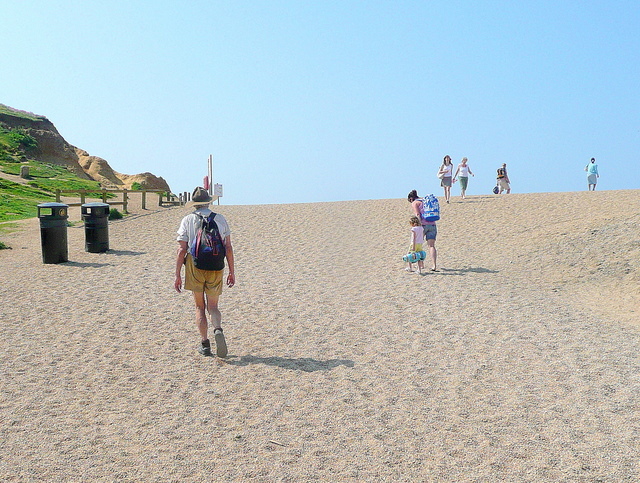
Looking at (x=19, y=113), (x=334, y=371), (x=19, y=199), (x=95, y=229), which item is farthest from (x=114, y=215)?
(x=19, y=113)

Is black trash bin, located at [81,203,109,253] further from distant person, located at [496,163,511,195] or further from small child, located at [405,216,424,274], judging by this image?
distant person, located at [496,163,511,195]

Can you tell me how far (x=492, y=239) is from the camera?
17.3 m

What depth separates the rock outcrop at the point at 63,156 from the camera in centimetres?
5491

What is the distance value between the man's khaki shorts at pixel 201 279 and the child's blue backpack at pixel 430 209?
6434 millimetres

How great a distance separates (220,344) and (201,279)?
75 centimetres

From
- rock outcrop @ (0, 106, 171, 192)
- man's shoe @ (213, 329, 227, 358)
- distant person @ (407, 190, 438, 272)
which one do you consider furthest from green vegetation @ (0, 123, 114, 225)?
man's shoe @ (213, 329, 227, 358)

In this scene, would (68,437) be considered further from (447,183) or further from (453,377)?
(447,183)

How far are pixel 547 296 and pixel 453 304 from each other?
197 centimetres

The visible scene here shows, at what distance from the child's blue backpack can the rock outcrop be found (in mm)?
43415

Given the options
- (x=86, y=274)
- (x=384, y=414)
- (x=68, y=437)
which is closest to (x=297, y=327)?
(x=384, y=414)

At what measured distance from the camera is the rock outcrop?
5491 cm

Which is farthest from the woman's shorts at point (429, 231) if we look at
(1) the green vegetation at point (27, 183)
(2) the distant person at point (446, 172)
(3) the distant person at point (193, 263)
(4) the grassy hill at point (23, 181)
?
(4) the grassy hill at point (23, 181)

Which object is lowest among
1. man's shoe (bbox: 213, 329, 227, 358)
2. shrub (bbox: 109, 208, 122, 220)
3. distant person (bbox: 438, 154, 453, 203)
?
man's shoe (bbox: 213, 329, 227, 358)

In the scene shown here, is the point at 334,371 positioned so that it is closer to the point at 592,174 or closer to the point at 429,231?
the point at 429,231
